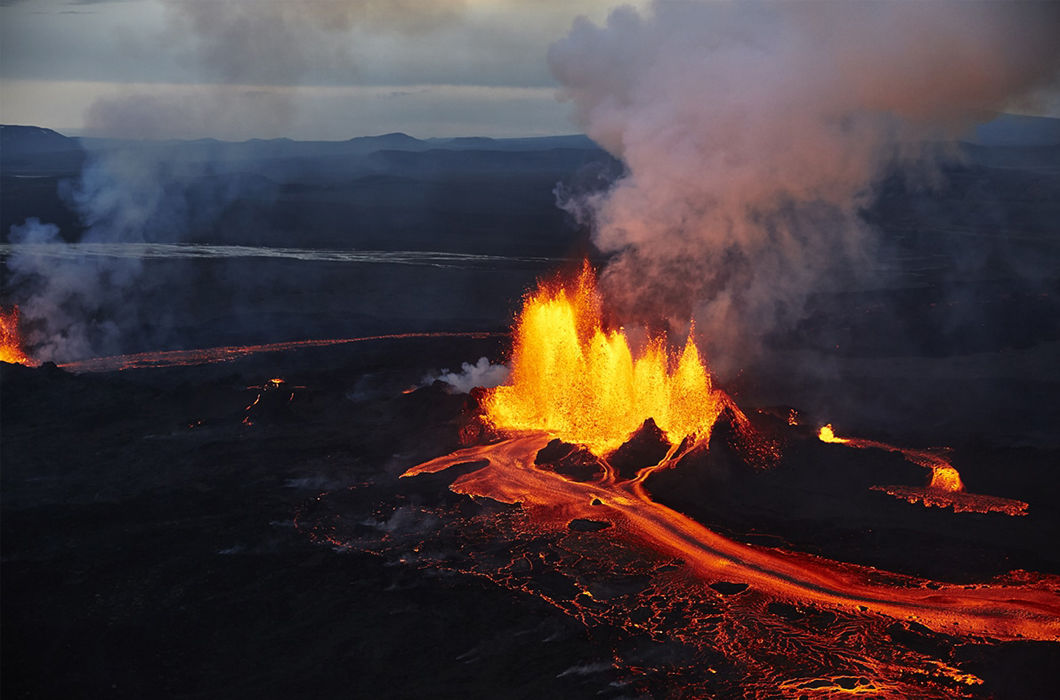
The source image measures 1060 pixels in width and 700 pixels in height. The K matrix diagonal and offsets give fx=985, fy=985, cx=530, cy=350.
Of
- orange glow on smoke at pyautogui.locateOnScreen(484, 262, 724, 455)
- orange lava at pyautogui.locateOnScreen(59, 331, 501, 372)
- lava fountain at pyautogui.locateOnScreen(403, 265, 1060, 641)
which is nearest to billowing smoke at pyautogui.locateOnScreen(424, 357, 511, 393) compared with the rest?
orange glow on smoke at pyautogui.locateOnScreen(484, 262, 724, 455)

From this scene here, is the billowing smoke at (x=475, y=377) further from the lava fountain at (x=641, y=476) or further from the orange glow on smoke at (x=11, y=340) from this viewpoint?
the orange glow on smoke at (x=11, y=340)

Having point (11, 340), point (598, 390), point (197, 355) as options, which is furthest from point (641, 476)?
point (11, 340)

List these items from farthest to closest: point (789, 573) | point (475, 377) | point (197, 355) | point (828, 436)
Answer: point (197, 355), point (475, 377), point (828, 436), point (789, 573)

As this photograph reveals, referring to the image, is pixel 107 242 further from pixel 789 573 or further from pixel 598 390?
pixel 789 573

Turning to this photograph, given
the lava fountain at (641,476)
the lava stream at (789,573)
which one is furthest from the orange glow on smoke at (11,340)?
the lava stream at (789,573)

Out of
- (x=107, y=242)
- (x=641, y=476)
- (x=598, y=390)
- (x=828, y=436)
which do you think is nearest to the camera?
(x=641, y=476)

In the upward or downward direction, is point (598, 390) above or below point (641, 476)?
above
